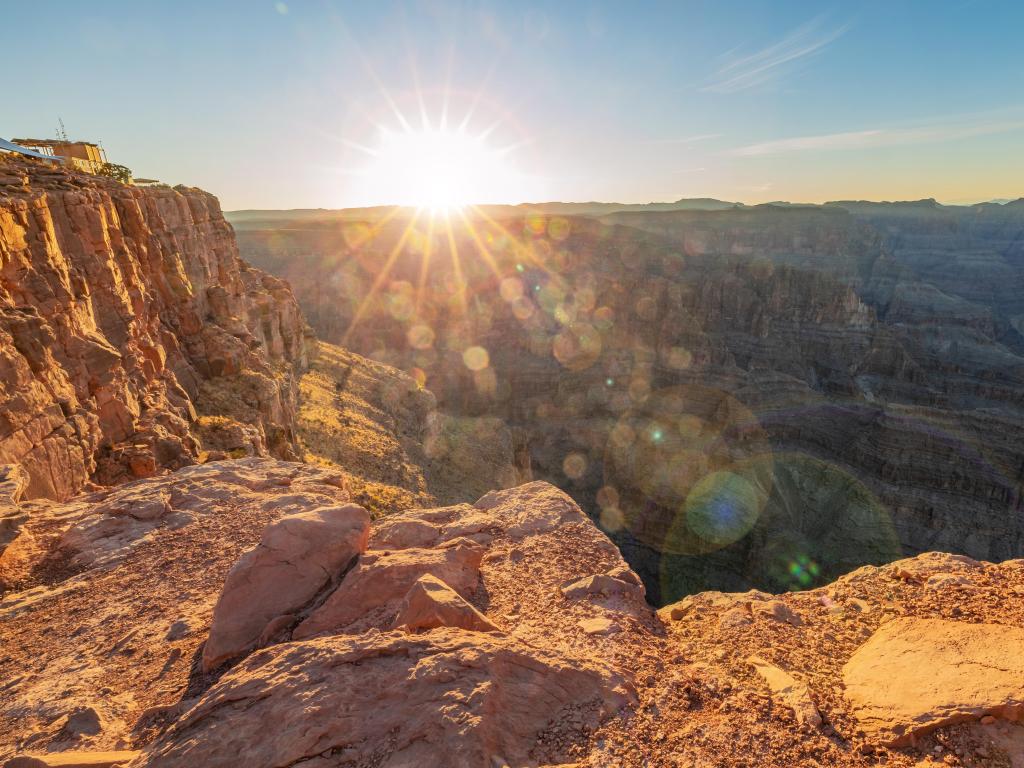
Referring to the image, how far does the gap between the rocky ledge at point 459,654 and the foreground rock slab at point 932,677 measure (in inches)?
0.8

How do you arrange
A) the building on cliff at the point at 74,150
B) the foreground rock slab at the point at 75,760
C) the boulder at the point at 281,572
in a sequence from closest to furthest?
the foreground rock slab at the point at 75,760, the boulder at the point at 281,572, the building on cliff at the point at 74,150

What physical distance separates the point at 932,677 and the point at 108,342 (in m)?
17.0

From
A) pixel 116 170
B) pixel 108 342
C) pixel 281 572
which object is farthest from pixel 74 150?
pixel 281 572

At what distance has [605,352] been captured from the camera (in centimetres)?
5534

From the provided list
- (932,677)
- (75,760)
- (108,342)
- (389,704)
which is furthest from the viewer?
(108,342)

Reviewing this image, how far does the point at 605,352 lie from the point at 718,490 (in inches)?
786

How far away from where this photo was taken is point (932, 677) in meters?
4.61

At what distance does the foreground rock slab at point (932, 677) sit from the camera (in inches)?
162

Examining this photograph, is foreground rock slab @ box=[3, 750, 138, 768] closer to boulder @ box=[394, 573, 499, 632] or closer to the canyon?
the canyon

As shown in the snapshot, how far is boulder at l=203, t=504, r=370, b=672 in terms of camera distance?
5887mm

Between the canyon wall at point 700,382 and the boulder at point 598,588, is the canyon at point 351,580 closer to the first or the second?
the boulder at point 598,588

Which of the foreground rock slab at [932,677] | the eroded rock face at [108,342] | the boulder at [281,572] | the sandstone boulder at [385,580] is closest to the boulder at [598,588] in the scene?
the sandstone boulder at [385,580]

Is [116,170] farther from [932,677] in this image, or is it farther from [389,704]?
[932,677]

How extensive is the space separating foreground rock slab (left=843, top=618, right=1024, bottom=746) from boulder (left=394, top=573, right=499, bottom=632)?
11.7 feet
